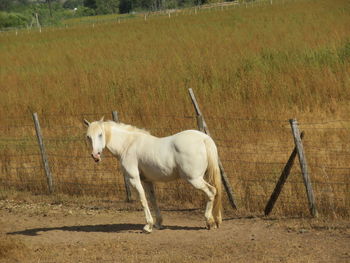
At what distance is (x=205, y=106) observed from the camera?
1533 cm

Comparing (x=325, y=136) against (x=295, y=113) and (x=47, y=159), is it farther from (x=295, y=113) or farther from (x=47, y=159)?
(x=47, y=159)

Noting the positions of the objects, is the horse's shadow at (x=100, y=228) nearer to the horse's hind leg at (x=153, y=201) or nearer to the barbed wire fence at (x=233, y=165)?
the horse's hind leg at (x=153, y=201)

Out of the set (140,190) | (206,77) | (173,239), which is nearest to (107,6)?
(206,77)

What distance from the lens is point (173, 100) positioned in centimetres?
1619

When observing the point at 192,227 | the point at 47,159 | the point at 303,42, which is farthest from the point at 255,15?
the point at 192,227

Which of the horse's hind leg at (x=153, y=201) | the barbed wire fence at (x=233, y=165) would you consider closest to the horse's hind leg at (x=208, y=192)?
the horse's hind leg at (x=153, y=201)

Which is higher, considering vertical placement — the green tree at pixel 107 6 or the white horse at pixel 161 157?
the green tree at pixel 107 6

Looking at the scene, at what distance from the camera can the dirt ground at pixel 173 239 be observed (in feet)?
24.7

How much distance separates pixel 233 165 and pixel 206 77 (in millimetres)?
7422

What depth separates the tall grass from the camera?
14719 mm

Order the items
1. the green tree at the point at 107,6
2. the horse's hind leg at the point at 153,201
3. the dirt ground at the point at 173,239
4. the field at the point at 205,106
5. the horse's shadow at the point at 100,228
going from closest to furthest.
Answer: the dirt ground at the point at 173,239 → the horse's hind leg at the point at 153,201 → the horse's shadow at the point at 100,228 → the field at the point at 205,106 → the green tree at the point at 107,6

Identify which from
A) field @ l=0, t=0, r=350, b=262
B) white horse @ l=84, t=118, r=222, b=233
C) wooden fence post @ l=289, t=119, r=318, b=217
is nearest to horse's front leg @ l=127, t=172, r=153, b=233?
white horse @ l=84, t=118, r=222, b=233

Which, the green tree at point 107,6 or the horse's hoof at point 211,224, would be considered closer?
the horse's hoof at point 211,224

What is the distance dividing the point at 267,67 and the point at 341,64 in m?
2.00
